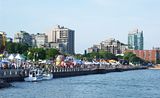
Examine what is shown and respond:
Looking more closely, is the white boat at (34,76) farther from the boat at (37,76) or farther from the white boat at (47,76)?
the white boat at (47,76)

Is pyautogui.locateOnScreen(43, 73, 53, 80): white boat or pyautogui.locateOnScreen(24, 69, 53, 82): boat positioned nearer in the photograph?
pyautogui.locateOnScreen(24, 69, 53, 82): boat

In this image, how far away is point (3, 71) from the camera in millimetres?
83625

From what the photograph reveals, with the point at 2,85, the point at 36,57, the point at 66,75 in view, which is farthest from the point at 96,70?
the point at 2,85

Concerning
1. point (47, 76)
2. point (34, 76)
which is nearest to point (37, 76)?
point (34, 76)

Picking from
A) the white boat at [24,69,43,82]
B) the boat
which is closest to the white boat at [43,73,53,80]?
the boat

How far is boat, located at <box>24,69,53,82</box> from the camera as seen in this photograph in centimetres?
9025

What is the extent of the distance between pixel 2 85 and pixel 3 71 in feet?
55.4

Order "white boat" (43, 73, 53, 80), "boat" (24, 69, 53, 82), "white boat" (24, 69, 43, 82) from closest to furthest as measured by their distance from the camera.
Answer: "white boat" (24, 69, 43, 82) < "boat" (24, 69, 53, 82) < "white boat" (43, 73, 53, 80)

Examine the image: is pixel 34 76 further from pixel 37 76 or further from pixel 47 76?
pixel 47 76

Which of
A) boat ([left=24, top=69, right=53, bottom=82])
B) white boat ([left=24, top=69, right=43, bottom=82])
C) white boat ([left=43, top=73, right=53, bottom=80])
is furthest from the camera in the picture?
white boat ([left=43, top=73, right=53, bottom=80])

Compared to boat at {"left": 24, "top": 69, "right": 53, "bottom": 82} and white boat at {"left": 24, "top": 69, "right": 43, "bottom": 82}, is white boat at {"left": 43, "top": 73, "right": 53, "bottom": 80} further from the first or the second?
white boat at {"left": 24, "top": 69, "right": 43, "bottom": 82}

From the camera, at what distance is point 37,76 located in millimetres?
94062

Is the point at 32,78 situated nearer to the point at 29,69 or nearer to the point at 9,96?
the point at 29,69

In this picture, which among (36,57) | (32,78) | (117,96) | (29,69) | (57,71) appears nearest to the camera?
(117,96)
